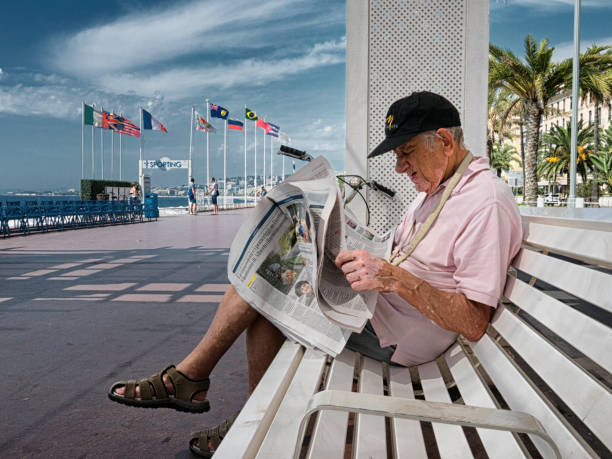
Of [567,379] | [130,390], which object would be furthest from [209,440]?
[567,379]

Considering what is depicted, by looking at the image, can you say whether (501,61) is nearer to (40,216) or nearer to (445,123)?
(40,216)

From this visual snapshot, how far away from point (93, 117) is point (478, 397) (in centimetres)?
2783

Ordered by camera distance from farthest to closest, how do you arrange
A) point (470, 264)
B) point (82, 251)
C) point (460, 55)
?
point (82, 251) → point (460, 55) → point (470, 264)

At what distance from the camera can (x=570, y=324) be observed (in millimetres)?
1110

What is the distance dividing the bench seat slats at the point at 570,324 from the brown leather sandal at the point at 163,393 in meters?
1.25

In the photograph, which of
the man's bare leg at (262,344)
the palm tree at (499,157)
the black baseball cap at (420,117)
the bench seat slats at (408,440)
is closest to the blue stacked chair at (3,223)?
the man's bare leg at (262,344)

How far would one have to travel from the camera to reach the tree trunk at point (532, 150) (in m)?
19.2

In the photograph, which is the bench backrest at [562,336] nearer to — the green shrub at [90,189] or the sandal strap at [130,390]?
the sandal strap at [130,390]

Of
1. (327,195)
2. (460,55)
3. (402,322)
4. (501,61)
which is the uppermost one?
(501,61)

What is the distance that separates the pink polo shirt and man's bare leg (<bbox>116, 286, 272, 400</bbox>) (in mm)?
494

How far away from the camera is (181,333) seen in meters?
3.94

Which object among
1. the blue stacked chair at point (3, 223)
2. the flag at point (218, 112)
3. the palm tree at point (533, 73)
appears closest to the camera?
the blue stacked chair at point (3, 223)

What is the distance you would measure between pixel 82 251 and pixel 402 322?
8892 millimetres

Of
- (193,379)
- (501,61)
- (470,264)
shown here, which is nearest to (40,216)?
(193,379)
